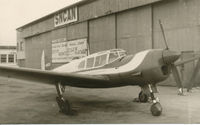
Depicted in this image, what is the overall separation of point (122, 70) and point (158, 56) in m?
1.18

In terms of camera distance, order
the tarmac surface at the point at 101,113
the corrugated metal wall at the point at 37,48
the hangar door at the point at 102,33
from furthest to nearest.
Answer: the corrugated metal wall at the point at 37,48 < the hangar door at the point at 102,33 < the tarmac surface at the point at 101,113

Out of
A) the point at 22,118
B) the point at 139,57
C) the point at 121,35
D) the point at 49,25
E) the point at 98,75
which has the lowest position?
the point at 22,118

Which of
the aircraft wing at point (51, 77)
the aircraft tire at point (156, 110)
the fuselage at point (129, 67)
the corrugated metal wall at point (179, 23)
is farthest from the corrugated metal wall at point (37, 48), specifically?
the aircraft tire at point (156, 110)

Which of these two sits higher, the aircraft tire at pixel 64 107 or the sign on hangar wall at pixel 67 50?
the sign on hangar wall at pixel 67 50

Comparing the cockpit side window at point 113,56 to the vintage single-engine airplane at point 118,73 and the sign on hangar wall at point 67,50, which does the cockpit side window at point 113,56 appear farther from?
the sign on hangar wall at point 67,50

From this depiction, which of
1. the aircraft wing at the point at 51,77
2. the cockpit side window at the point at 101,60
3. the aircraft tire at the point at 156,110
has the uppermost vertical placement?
the cockpit side window at the point at 101,60

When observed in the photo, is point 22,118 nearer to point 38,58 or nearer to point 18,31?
point 38,58

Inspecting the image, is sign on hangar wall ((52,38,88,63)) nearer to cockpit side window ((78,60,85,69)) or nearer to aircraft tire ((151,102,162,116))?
cockpit side window ((78,60,85,69))

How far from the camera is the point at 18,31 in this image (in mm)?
47531

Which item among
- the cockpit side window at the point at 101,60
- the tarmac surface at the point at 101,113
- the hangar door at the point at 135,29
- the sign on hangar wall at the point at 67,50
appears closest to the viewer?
the tarmac surface at the point at 101,113

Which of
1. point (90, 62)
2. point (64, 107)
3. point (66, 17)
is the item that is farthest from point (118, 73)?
point (66, 17)

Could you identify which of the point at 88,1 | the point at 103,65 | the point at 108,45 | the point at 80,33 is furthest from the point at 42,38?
the point at 103,65

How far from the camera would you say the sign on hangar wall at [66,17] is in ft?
92.4

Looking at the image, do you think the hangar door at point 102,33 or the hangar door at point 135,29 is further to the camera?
the hangar door at point 102,33
